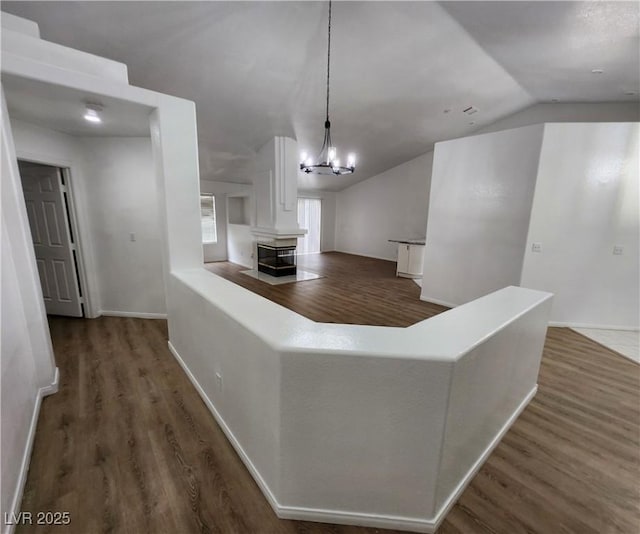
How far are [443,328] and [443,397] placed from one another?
35 centimetres

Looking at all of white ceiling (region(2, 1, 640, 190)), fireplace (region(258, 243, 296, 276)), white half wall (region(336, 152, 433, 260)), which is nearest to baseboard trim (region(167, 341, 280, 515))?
white ceiling (region(2, 1, 640, 190))

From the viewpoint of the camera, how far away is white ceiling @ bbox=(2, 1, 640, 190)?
272 centimetres

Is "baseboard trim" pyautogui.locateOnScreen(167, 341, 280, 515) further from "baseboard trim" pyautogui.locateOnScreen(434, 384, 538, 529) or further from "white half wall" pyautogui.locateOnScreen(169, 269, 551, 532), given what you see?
"baseboard trim" pyautogui.locateOnScreen(434, 384, 538, 529)

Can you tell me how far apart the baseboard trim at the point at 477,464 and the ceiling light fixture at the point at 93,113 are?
12.0 feet

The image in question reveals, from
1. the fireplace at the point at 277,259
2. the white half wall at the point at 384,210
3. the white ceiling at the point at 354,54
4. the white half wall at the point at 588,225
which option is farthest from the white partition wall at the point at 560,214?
the white half wall at the point at 384,210

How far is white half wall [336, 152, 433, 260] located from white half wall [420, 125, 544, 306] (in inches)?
142

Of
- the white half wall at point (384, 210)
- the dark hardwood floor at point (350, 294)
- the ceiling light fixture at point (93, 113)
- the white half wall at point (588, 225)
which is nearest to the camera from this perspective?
the ceiling light fixture at point (93, 113)

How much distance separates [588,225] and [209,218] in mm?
7984

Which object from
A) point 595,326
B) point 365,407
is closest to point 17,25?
point 365,407

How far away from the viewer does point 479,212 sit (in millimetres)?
3902

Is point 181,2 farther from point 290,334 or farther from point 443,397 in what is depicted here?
point 443,397

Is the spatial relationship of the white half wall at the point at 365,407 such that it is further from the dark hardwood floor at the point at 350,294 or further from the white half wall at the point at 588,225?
the white half wall at the point at 588,225

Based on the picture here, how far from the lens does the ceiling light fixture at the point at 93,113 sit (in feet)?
7.57

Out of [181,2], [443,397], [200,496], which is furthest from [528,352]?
[181,2]
